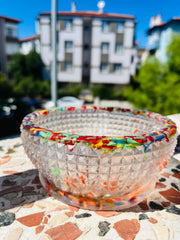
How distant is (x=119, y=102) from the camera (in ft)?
62.3

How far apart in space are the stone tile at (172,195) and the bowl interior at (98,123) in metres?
0.75

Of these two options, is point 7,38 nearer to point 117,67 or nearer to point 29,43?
point 29,43

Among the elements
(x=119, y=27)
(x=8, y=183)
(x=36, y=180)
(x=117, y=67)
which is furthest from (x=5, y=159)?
(x=119, y=27)

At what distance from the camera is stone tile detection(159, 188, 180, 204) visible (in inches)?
74.1

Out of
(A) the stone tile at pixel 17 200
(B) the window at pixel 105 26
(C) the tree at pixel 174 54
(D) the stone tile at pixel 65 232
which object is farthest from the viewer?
(B) the window at pixel 105 26

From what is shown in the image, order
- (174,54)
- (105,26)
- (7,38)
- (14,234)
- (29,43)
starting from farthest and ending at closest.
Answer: (29,43), (7,38), (105,26), (174,54), (14,234)

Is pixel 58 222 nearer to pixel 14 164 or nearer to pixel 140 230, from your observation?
pixel 140 230

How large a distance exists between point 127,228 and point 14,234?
852mm

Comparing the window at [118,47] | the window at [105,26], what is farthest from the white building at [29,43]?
the window at [118,47]

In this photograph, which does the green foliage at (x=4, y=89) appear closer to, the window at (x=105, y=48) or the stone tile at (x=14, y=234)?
the stone tile at (x=14, y=234)

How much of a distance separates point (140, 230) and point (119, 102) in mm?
17832

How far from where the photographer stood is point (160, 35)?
71.9 feet

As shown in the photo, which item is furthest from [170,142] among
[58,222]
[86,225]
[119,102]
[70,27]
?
[70,27]

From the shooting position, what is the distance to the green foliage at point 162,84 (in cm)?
1228
